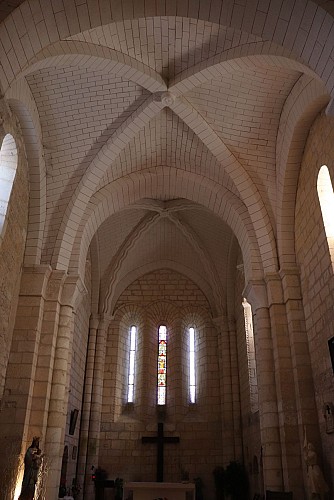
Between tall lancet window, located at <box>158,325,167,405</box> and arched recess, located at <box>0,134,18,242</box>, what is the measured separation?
8986 millimetres

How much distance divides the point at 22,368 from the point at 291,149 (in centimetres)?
678

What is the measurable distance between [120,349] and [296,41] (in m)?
11.6

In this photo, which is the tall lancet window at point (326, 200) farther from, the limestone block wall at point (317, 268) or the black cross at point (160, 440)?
the black cross at point (160, 440)

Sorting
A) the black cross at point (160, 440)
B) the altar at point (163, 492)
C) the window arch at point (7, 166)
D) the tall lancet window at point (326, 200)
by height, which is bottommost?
the altar at point (163, 492)

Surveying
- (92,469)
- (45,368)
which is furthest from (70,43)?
(92,469)

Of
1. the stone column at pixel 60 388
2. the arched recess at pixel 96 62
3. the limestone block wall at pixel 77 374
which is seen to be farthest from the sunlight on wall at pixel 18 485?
the arched recess at pixel 96 62

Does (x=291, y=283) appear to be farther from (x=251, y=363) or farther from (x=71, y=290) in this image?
(x=71, y=290)

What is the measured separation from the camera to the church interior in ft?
21.9

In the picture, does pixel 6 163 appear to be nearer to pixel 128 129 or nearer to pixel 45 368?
pixel 128 129

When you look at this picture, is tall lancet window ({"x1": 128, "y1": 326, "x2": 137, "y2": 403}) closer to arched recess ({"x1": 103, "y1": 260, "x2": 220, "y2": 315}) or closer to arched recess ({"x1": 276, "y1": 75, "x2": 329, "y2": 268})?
arched recess ({"x1": 103, "y1": 260, "x2": 220, "y2": 315})

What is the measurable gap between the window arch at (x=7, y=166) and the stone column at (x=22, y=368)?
73.5 inches

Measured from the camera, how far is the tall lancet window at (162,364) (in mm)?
14906

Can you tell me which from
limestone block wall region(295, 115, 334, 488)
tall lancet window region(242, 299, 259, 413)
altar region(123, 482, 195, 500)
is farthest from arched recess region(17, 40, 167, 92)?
altar region(123, 482, 195, 500)

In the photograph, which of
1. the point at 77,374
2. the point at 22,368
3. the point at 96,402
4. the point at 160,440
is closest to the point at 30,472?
the point at 22,368
